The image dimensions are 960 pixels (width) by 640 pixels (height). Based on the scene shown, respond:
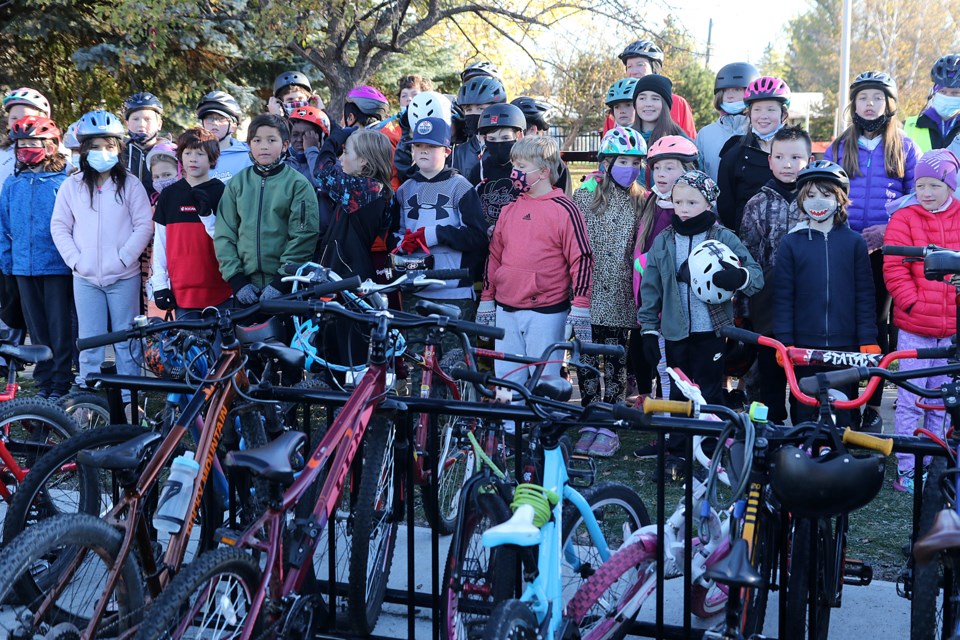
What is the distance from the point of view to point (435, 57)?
18.8 metres

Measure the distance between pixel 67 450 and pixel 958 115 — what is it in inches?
228

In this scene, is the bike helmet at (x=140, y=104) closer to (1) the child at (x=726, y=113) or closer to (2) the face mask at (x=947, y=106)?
(1) the child at (x=726, y=113)

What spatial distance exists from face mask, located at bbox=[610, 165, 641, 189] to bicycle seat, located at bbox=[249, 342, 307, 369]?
3.37 meters

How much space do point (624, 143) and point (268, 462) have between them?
3951mm

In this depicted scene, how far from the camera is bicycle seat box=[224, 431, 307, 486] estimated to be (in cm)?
313

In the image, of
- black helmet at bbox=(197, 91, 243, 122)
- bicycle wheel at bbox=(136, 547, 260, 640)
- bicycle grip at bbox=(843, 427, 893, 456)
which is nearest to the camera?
bicycle wheel at bbox=(136, 547, 260, 640)

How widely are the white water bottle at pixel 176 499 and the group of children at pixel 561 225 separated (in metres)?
2.62

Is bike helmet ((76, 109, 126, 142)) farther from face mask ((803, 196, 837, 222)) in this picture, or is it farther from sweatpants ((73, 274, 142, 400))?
face mask ((803, 196, 837, 222))

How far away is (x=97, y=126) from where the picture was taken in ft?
22.6

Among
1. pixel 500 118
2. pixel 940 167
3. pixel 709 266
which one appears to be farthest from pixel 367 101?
pixel 940 167

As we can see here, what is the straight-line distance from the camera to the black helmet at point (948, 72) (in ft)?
22.0

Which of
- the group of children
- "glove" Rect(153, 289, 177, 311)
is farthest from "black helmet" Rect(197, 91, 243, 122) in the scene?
"glove" Rect(153, 289, 177, 311)

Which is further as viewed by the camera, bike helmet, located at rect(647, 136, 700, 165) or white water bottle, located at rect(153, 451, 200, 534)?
bike helmet, located at rect(647, 136, 700, 165)

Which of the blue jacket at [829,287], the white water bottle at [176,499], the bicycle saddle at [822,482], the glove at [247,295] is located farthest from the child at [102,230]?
the bicycle saddle at [822,482]
